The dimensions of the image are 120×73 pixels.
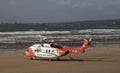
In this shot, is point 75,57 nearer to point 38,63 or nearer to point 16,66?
point 38,63

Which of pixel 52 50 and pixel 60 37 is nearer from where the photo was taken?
pixel 52 50

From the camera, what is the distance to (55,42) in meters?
32.9

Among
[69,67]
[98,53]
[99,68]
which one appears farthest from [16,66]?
[98,53]

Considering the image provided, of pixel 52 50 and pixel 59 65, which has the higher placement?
pixel 52 50

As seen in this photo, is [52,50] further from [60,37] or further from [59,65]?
[60,37]

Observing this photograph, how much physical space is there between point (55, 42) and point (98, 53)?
705cm

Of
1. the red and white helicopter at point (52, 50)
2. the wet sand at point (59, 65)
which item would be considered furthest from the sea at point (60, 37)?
the red and white helicopter at point (52, 50)

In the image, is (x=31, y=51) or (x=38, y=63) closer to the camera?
(x=38, y=63)

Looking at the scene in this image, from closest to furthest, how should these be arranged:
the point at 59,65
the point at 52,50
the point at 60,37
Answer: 1. the point at 59,65
2. the point at 52,50
3. the point at 60,37

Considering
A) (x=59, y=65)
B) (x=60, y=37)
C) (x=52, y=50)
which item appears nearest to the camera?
(x=59, y=65)

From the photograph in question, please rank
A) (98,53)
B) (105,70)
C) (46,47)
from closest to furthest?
(105,70) < (46,47) < (98,53)

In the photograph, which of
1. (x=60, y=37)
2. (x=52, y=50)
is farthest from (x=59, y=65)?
(x=60, y=37)

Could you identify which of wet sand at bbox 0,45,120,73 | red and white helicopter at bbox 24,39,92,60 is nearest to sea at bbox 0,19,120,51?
wet sand at bbox 0,45,120,73

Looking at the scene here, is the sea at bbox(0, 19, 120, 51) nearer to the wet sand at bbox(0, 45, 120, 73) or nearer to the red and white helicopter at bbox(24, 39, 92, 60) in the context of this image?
the wet sand at bbox(0, 45, 120, 73)
